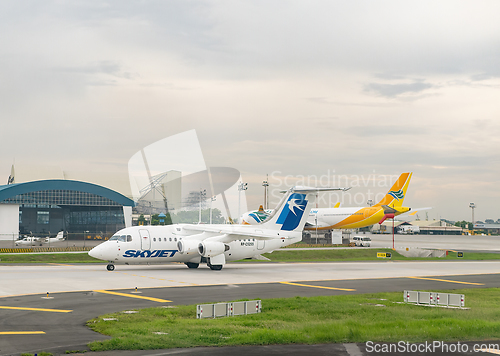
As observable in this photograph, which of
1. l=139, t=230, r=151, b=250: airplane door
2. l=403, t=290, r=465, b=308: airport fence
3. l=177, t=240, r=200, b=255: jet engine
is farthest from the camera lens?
l=177, t=240, r=200, b=255: jet engine

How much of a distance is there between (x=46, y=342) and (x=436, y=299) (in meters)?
17.2

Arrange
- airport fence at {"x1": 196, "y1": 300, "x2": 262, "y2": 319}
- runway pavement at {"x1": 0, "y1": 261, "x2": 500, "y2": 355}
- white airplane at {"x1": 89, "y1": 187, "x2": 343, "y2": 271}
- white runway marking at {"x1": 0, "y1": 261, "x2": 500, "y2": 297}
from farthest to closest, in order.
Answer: white airplane at {"x1": 89, "y1": 187, "x2": 343, "y2": 271} < white runway marking at {"x1": 0, "y1": 261, "x2": 500, "y2": 297} < airport fence at {"x1": 196, "y1": 300, "x2": 262, "y2": 319} < runway pavement at {"x1": 0, "y1": 261, "x2": 500, "y2": 355}

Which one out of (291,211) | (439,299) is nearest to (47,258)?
(291,211)

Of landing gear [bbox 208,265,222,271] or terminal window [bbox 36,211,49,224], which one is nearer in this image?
landing gear [bbox 208,265,222,271]

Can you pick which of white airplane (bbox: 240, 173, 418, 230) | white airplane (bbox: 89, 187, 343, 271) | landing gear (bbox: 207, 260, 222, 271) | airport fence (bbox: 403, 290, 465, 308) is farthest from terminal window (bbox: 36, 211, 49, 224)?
airport fence (bbox: 403, 290, 465, 308)

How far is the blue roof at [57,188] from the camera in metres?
92.0

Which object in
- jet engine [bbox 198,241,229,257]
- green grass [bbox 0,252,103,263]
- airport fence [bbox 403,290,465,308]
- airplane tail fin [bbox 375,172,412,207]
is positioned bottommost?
green grass [bbox 0,252,103,263]

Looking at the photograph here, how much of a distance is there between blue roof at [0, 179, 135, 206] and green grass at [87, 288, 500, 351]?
80.8 m

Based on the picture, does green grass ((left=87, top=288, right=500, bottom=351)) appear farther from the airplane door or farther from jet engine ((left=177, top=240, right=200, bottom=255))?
the airplane door

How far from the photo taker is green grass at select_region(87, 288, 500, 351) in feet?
51.0

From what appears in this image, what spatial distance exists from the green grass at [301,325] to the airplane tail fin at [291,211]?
22351 mm

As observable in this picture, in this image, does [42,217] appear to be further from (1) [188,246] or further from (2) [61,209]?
(1) [188,246]

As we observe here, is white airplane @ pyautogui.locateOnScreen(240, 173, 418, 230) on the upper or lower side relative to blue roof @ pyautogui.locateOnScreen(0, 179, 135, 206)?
lower

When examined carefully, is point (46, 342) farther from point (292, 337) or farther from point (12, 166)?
point (12, 166)
